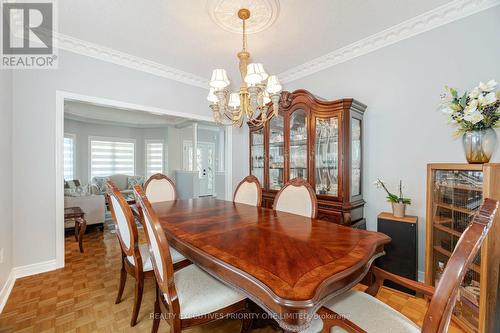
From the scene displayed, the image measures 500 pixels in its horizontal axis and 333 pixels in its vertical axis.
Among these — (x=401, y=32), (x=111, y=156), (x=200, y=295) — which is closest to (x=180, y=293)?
(x=200, y=295)

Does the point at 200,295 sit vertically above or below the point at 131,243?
below

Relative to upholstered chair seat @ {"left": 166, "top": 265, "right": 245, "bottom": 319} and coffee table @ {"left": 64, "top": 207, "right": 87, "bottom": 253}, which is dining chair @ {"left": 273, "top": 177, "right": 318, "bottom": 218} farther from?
coffee table @ {"left": 64, "top": 207, "right": 87, "bottom": 253}

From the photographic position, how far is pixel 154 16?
2080 millimetres

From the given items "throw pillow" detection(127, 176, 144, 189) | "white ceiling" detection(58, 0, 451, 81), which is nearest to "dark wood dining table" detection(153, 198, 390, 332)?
"white ceiling" detection(58, 0, 451, 81)

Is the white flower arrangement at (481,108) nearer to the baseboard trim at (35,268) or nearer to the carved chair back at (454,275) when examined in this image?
the carved chair back at (454,275)

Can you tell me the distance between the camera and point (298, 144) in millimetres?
2850

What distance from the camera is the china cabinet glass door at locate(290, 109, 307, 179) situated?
9.11 ft

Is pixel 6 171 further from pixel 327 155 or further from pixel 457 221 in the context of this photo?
pixel 457 221

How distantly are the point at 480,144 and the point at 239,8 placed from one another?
2087mm

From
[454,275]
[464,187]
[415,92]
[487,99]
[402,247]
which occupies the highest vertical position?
[415,92]

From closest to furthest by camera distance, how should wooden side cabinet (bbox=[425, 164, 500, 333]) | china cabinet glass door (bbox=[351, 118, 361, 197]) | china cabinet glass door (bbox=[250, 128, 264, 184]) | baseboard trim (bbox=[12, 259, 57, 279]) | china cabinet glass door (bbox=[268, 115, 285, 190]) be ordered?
wooden side cabinet (bbox=[425, 164, 500, 333]) < baseboard trim (bbox=[12, 259, 57, 279]) < china cabinet glass door (bbox=[351, 118, 361, 197]) < china cabinet glass door (bbox=[268, 115, 285, 190]) < china cabinet glass door (bbox=[250, 128, 264, 184])

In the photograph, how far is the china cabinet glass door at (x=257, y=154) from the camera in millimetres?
3318

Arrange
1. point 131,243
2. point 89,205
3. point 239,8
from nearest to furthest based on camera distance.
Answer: point 131,243, point 239,8, point 89,205

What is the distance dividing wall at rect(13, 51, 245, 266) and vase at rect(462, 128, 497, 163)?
3.62 m
